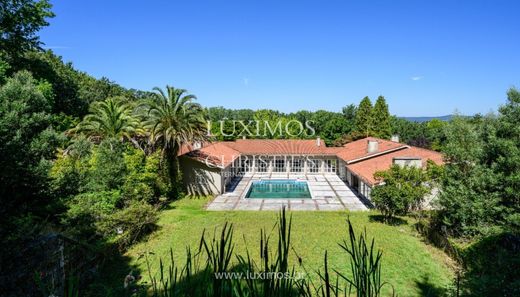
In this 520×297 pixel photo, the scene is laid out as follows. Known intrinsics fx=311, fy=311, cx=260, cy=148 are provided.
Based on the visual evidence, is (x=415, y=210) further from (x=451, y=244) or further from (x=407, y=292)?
(x=407, y=292)

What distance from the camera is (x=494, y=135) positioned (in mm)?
15992

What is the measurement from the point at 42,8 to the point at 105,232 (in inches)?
853

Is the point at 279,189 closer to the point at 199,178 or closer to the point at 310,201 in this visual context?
the point at 310,201

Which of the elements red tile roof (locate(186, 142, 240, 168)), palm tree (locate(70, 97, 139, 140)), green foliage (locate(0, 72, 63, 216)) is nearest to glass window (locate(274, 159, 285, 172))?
red tile roof (locate(186, 142, 240, 168))

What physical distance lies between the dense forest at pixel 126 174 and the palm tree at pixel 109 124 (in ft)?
0.25

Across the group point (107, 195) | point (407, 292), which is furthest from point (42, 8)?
point (407, 292)

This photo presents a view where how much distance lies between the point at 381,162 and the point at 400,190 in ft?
35.2

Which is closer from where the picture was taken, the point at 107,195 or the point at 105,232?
the point at 105,232

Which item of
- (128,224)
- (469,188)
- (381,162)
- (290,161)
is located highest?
(381,162)

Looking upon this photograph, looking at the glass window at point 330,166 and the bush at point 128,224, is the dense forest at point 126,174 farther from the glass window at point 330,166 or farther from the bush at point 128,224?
the glass window at point 330,166

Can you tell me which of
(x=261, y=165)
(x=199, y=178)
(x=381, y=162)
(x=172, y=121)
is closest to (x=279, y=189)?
(x=199, y=178)

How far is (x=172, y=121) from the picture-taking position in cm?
2342

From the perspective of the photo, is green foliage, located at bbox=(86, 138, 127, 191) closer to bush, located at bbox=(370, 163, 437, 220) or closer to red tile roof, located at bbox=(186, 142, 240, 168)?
red tile roof, located at bbox=(186, 142, 240, 168)

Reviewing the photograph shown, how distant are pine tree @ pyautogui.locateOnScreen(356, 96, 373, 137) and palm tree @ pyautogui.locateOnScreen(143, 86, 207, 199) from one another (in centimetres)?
3182
